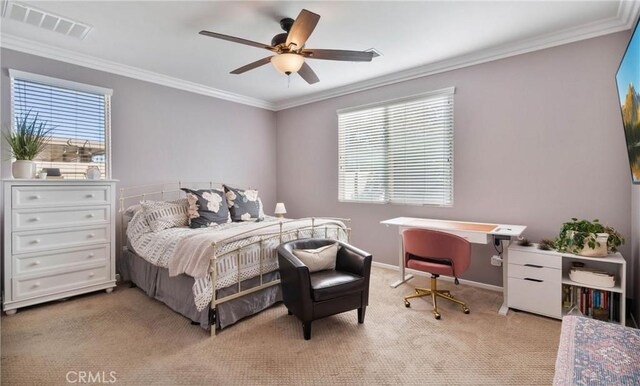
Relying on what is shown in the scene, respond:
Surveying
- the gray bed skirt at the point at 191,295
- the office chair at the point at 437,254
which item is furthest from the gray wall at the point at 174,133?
the office chair at the point at 437,254

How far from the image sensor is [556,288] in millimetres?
2670

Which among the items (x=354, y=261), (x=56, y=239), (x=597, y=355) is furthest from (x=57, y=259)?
(x=597, y=355)

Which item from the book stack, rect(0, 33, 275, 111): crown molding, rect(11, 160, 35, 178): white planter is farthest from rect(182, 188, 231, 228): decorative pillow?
the book stack

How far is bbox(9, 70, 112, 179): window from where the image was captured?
3164 mm

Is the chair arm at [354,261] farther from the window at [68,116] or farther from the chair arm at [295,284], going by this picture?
the window at [68,116]

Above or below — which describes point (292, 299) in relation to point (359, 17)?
below

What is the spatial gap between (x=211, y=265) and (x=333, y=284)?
99 centimetres

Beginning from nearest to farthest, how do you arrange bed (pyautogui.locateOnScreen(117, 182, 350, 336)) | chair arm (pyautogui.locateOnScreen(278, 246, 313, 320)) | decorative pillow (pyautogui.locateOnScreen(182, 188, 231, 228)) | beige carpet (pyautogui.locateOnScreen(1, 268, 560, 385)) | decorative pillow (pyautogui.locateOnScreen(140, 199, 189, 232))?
beige carpet (pyautogui.locateOnScreen(1, 268, 560, 385)) → chair arm (pyautogui.locateOnScreen(278, 246, 313, 320)) → bed (pyautogui.locateOnScreen(117, 182, 350, 336)) → decorative pillow (pyautogui.locateOnScreen(140, 199, 189, 232)) → decorative pillow (pyautogui.locateOnScreen(182, 188, 231, 228))

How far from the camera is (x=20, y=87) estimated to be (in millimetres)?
3127

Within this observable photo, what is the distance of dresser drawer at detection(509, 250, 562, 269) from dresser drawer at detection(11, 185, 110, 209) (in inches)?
165

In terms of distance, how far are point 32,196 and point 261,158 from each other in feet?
10.3

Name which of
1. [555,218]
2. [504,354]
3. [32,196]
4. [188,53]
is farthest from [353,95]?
[32,196]

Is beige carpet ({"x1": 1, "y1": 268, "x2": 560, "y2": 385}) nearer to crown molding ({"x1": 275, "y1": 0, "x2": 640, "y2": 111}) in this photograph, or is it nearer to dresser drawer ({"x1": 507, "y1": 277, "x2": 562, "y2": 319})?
dresser drawer ({"x1": 507, "y1": 277, "x2": 562, "y2": 319})

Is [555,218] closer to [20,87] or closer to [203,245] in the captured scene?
[203,245]
